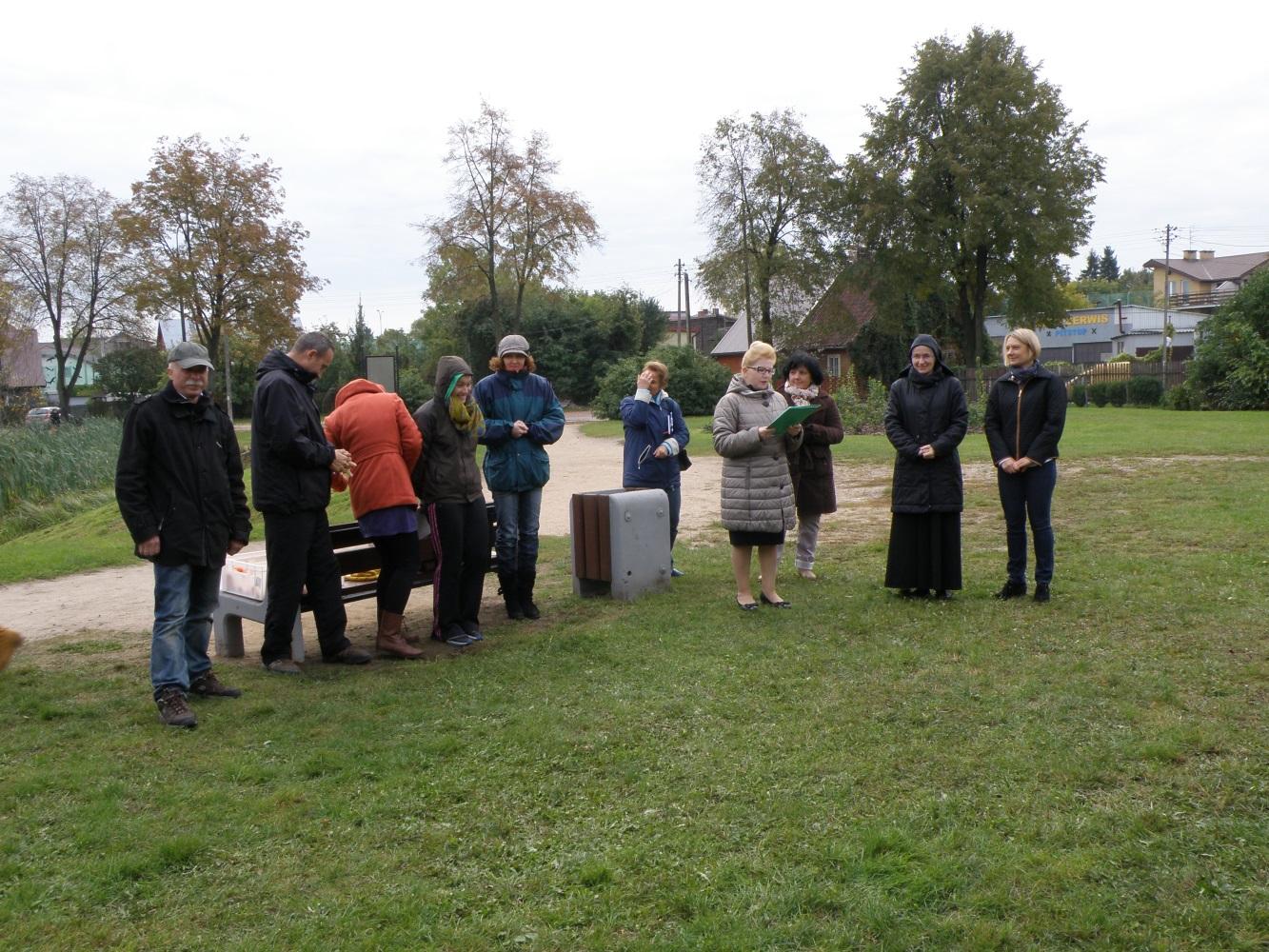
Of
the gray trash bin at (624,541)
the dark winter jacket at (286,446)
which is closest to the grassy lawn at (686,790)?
the gray trash bin at (624,541)


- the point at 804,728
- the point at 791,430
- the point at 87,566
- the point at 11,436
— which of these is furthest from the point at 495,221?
the point at 804,728

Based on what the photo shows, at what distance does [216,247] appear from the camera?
3081 cm

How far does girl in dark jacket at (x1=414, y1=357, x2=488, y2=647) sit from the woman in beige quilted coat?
164 centimetres

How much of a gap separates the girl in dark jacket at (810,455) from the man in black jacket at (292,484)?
140 inches

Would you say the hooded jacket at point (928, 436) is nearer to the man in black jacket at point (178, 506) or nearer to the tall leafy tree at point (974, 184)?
the man in black jacket at point (178, 506)

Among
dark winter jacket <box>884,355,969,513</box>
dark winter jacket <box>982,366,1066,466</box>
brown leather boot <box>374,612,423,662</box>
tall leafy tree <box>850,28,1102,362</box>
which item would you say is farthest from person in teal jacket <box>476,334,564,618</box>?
tall leafy tree <box>850,28,1102,362</box>

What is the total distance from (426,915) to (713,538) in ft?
26.4

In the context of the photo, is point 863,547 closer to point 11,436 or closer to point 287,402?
point 287,402

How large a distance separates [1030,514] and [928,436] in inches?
32.7

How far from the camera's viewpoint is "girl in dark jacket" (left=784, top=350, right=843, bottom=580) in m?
8.29

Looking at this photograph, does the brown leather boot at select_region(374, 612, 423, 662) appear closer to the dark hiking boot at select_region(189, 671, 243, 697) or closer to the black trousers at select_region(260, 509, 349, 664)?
the black trousers at select_region(260, 509, 349, 664)

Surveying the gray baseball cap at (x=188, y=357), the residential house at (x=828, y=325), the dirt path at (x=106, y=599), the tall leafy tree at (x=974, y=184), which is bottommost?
the dirt path at (x=106, y=599)

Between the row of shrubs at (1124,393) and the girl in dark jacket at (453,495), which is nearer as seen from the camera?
the girl in dark jacket at (453,495)

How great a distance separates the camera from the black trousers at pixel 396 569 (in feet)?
21.4
